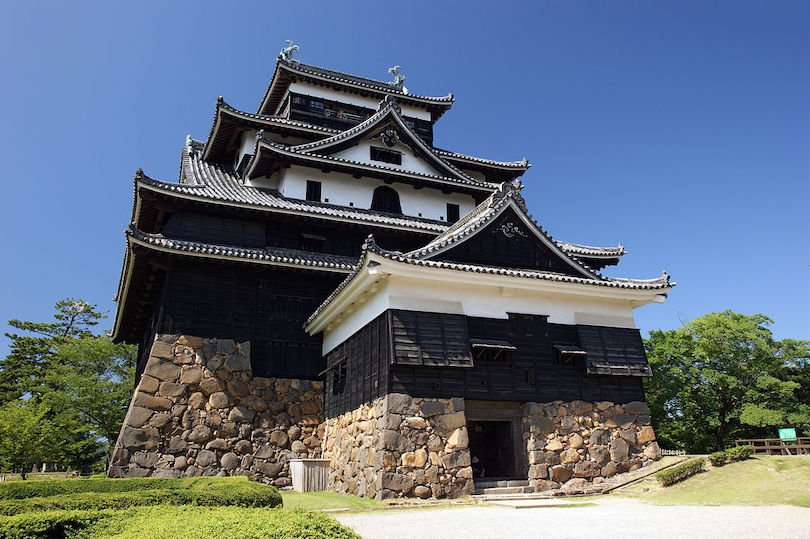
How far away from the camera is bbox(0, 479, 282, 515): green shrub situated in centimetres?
921

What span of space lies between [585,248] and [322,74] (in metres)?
16.5

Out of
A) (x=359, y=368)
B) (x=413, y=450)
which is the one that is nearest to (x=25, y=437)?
(x=359, y=368)

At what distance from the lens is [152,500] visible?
9891 mm

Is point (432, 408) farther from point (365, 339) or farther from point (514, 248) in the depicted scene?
point (514, 248)

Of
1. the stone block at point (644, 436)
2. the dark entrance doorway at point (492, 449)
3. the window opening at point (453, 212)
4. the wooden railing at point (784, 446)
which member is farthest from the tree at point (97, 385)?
the wooden railing at point (784, 446)

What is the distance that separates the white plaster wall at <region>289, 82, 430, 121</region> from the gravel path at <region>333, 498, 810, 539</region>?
23871 millimetres

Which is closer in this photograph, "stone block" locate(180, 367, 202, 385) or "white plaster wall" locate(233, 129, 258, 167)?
"stone block" locate(180, 367, 202, 385)

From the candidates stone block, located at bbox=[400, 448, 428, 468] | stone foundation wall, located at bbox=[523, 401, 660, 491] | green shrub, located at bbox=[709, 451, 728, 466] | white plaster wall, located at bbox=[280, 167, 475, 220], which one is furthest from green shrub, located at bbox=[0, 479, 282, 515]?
white plaster wall, located at bbox=[280, 167, 475, 220]

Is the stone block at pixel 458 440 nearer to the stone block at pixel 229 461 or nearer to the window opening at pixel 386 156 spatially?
the stone block at pixel 229 461

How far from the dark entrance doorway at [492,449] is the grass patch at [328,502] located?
14.2 ft

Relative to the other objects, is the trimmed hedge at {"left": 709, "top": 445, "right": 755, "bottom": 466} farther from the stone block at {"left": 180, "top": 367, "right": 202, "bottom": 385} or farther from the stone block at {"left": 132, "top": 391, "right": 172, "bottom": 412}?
the stone block at {"left": 132, "top": 391, "right": 172, "bottom": 412}

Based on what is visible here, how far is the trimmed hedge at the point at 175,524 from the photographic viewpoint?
5.68 meters

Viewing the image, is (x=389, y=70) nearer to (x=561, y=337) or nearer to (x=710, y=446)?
(x=561, y=337)

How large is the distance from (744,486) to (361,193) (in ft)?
58.2
